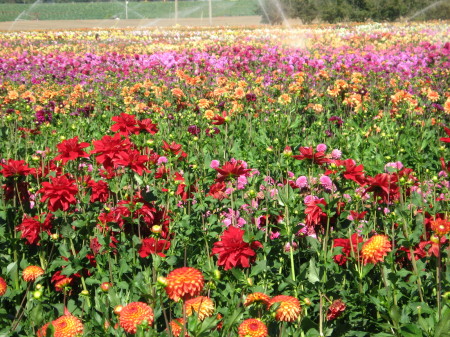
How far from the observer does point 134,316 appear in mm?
1382

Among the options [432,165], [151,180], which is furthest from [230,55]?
[151,180]

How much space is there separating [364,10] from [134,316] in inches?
1420

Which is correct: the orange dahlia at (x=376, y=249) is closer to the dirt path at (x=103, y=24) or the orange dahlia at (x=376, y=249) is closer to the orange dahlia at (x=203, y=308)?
the orange dahlia at (x=203, y=308)

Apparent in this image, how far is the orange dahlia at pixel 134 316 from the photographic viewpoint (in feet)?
4.48

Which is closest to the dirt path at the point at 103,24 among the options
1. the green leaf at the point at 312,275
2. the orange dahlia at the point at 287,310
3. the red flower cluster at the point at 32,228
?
the red flower cluster at the point at 32,228

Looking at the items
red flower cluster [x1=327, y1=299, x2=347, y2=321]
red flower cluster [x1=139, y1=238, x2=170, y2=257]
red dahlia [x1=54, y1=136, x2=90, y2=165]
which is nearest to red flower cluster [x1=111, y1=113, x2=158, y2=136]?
red dahlia [x1=54, y1=136, x2=90, y2=165]

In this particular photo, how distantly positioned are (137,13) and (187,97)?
6654 centimetres

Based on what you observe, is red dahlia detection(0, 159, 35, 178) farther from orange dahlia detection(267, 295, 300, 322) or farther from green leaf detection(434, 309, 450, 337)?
green leaf detection(434, 309, 450, 337)

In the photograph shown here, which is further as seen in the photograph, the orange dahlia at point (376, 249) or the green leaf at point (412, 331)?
the orange dahlia at point (376, 249)

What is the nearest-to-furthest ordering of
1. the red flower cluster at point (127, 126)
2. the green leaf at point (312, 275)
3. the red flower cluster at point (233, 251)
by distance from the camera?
the red flower cluster at point (233, 251)
the green leaf at point (312, 275)
the red flower cluster at point (127, 126)

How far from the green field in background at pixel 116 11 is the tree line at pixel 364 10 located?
88.3ft

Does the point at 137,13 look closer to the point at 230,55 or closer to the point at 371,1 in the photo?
the point at 371,1

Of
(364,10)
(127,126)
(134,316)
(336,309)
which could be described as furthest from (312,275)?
(364,10)

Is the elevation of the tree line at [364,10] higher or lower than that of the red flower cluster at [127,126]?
higher
